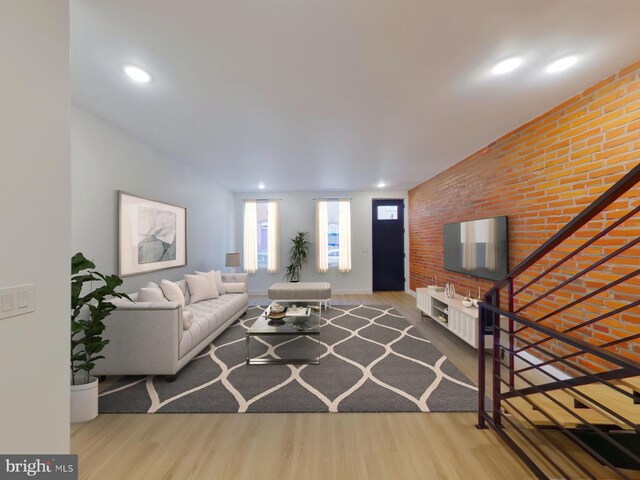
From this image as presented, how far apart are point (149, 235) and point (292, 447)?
3115 millimetres

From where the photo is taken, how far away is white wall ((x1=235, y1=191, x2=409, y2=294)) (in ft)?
22.6

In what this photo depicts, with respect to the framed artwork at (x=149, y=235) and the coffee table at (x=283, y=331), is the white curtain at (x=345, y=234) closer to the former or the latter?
the coffee table at (x=283, y=331)

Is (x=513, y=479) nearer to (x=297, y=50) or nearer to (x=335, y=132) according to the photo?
(x=297, y=50)

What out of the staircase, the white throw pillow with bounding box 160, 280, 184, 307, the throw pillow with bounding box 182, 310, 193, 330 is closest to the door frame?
the staircase

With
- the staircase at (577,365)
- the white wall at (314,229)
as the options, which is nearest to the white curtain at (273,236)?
the white wall at (314,229)

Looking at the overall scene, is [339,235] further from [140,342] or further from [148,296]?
[140,342]

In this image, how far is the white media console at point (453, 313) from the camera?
10.4 feet

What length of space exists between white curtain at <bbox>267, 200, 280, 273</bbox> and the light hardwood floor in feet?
15.8

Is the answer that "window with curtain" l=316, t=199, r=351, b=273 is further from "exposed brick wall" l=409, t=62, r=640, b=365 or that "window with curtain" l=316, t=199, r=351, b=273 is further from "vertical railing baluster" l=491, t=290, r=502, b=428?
"vertical railing baluster" l=491, t=290, r=502, b=428

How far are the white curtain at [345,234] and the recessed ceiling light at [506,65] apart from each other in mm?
4863

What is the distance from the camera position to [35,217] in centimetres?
118

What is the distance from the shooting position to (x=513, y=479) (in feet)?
5.04

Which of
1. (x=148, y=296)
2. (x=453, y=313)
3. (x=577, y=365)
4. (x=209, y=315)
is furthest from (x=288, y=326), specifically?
(x=577, y=365)

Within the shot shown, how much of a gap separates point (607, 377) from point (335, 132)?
2.91 m
